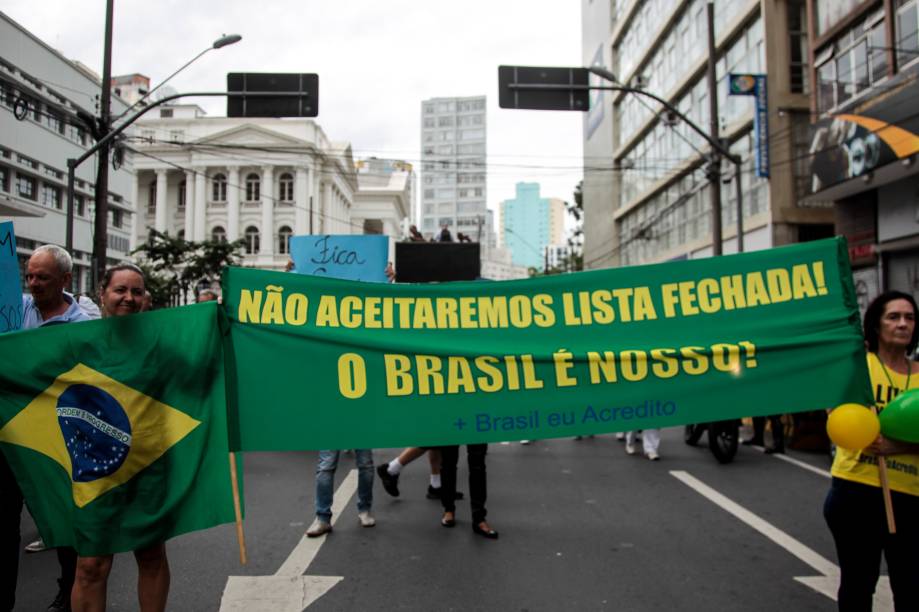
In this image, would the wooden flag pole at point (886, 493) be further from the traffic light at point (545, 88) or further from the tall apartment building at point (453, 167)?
the tall apartment building at point (453, 167)

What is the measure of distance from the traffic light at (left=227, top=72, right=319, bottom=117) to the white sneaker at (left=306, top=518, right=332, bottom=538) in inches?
289

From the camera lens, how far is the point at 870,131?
13742 millimetres

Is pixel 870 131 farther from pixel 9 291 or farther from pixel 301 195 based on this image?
pixel 301 195

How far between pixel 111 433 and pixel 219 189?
6237cm

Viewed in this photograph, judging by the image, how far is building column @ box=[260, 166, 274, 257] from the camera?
58.4 metres

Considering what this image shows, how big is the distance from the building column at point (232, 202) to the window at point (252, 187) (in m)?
0.96

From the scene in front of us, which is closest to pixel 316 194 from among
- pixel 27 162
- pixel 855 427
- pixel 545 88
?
pixel 27 162

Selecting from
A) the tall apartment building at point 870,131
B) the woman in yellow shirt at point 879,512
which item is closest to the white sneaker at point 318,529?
the woman in yellow shirt at point 879,512

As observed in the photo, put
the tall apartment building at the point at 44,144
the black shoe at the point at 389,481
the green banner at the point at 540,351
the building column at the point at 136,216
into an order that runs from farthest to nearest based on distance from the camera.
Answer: the building column at the point at 136,216
the tall apartment building at the point at 44,144
the black shoe at the point at 389,481
the green banner at the point at 540,351

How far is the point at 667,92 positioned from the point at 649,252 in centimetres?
781

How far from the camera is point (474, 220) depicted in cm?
12719

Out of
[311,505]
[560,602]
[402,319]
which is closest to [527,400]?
[402,319]

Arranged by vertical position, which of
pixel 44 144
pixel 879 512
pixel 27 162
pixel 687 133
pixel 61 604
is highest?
pixel 44 144

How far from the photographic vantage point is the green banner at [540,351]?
11.0 feet
